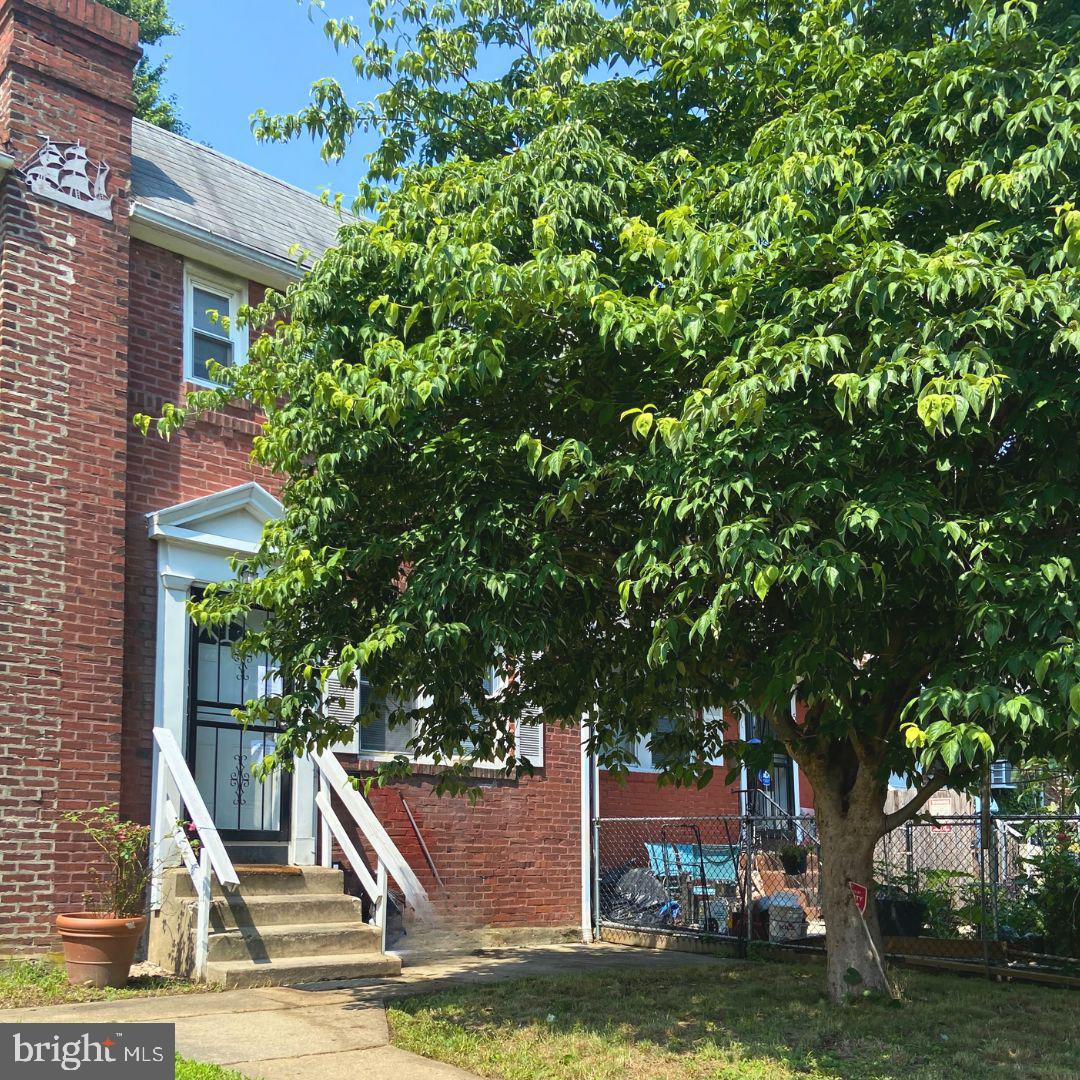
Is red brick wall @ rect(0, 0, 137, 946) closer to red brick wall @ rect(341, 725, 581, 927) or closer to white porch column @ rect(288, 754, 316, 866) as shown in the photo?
white porch column @ rect(288, 754, 316, 866)

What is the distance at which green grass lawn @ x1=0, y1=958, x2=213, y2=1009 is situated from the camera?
8.33 metres

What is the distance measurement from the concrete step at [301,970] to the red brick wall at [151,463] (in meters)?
1.72

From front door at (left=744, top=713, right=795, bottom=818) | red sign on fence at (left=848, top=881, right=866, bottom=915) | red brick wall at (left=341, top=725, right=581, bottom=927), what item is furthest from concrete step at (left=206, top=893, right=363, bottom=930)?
front door at (left=744, top=713, right=795, bottom=818)

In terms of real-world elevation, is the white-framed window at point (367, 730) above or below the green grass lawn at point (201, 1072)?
above

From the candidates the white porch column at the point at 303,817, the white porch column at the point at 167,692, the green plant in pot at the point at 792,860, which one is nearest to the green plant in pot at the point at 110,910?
the white porch column at the point at 167,692

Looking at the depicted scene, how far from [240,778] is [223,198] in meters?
6.57

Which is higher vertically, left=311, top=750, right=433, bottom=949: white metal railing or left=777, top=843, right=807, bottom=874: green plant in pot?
left=311, top=750, right=433, bottom=949: white metal railing

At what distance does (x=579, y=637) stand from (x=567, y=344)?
2151 millimetres

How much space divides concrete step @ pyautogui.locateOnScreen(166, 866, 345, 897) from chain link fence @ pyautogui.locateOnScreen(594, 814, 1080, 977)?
3991mm

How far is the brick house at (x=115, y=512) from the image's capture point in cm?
968

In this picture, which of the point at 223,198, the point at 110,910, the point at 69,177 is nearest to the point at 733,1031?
the point at 110,910

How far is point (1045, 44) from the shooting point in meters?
6.69

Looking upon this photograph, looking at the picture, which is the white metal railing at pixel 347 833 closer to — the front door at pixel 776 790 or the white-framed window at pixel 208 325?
the white-framed window at pixel 208 325

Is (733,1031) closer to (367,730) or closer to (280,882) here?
(280,882)
